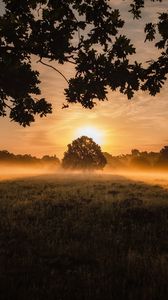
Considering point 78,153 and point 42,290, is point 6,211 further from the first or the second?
point 78,153

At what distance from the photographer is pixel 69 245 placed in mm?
11617

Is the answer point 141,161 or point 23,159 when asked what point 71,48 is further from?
point 23,159

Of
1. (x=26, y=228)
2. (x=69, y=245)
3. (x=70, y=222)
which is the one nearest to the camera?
(x=69, y=245)

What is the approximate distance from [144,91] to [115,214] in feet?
30.3

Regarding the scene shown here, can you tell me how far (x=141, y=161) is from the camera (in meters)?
124

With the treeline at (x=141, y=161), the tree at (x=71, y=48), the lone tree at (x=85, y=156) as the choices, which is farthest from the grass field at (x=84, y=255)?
the treeline at (x=141, y=161)

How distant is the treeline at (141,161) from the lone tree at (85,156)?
16.1m

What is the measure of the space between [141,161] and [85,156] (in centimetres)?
3333

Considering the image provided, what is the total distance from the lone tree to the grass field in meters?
75.4

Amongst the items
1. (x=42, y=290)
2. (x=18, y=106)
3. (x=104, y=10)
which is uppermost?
(x=104, y=10)

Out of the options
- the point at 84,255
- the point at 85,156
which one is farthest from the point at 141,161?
the point at 84,255

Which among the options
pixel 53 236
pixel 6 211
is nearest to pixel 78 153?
pixel 6 211

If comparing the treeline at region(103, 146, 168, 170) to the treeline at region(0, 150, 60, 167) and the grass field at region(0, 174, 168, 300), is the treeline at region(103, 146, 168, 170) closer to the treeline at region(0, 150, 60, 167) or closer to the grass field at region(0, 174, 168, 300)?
the treeline at region(0, 150, 60, 167)

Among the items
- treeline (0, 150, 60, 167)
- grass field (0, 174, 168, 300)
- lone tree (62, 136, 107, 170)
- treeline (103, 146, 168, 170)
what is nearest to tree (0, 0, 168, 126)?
grass field (0, 174, 168, 300)
